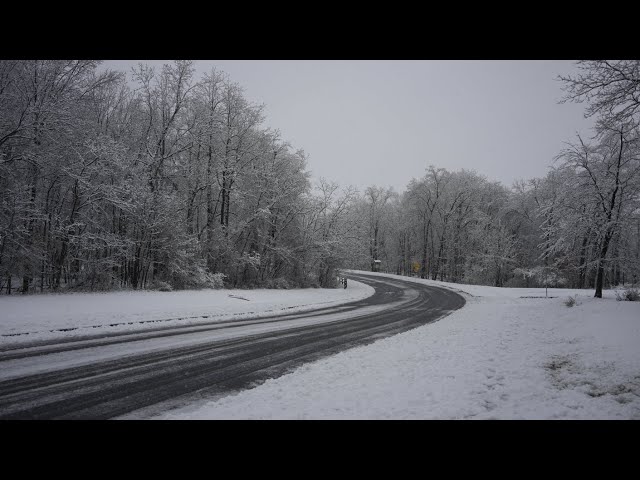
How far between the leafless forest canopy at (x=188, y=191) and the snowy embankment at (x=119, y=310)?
2300mm

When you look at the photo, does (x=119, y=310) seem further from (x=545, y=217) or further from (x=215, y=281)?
(x=545, y=217)

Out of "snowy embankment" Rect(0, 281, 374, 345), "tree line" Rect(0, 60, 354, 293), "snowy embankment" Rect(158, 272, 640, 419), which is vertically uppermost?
"tree line" Rect(0, 60, 354, 293)

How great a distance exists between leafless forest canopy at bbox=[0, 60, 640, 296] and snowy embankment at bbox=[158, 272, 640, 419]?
23.9 ft

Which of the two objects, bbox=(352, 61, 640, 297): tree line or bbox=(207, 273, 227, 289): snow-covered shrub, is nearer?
bbox=(352, 61, 640, 297): tree line

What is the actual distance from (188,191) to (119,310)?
11.6m

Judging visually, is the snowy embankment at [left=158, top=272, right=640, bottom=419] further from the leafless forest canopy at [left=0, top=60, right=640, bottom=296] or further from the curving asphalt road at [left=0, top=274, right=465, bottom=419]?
the leafless forest canopy at [left=0, top=60, right=640, bottom=296]

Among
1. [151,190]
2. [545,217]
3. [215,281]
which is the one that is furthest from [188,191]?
[545,217]

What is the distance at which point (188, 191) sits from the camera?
22672mm

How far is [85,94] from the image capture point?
17.1 meters

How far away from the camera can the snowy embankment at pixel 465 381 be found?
4.95 metres

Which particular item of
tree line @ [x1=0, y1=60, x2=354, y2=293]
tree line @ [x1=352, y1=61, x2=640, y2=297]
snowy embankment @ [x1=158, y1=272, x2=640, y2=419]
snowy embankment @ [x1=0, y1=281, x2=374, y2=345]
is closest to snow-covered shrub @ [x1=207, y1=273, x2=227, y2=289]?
tree line @ [x1=0, y1=60, x2=354, y2=293]

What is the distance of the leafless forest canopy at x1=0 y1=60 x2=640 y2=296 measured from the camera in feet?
47.2
